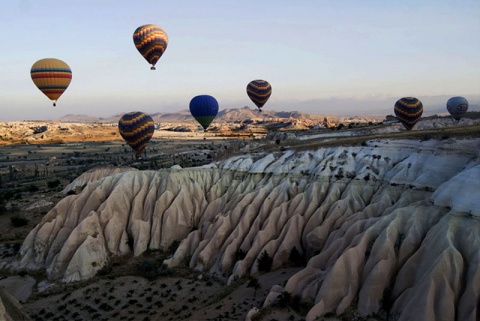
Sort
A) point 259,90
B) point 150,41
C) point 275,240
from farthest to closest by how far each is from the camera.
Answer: point 259,90 < point 150,41 < point 275,240

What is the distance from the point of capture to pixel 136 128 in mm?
50844

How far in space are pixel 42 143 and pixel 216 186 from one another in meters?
151

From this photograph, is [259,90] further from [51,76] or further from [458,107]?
[458,107]

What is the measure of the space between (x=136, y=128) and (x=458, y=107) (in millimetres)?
70840

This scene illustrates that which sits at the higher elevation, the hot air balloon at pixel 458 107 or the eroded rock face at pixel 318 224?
the hot air balloon at pixel 458 107

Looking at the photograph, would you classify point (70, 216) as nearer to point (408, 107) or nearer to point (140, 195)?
point (140, 195)

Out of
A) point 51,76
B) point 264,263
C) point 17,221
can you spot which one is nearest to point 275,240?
point 264,263

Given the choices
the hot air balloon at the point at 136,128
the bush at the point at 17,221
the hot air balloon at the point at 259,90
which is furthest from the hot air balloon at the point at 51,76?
the hot air balloon at the point at 259,90

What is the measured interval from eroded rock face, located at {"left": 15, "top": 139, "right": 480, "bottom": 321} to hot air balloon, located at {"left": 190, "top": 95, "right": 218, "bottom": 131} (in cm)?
2008

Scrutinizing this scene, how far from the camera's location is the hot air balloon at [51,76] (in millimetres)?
58250

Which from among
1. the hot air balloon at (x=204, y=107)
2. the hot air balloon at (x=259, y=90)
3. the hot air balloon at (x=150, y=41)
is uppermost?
the hot air balloon at (x=150, y=41)

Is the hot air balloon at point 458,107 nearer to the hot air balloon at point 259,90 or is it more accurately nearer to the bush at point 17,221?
the hot air balloon at point 259,90

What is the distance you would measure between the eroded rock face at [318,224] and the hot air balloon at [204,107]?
20.1 metres

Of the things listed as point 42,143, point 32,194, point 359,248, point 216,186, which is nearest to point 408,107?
point 216,186
